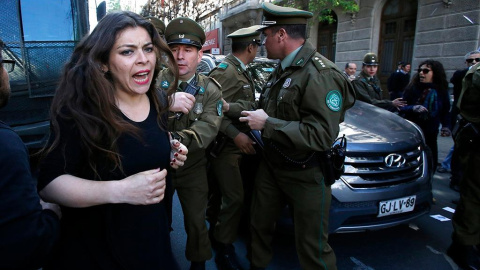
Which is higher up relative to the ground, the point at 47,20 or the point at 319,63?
the point at 47,20

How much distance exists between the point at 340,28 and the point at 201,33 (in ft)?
35.1

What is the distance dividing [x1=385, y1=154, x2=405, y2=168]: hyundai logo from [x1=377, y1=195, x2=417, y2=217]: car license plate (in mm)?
272

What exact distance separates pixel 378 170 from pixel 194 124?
4.98 feet

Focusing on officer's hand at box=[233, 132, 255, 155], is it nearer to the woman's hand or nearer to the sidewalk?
the woman's hand

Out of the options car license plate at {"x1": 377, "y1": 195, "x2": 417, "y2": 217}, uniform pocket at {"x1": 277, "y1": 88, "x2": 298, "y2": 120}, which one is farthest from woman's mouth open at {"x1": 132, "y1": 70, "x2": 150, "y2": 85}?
car license plate at {"x1": 377, "y1": 195, "x2": 417, "y2": 217}

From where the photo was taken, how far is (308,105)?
1.96m

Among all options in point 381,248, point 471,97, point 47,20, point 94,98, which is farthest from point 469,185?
point 47,20

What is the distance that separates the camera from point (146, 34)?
1.36 meters

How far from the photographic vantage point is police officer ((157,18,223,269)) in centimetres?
231

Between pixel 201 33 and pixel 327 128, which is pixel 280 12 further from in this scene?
pixel 327 128

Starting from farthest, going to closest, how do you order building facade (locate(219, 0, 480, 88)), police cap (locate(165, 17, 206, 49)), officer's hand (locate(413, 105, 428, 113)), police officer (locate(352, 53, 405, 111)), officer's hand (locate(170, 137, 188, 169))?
1. building facade (locate(219, 0, 480, 88))
2. police officer (locate(352, 53, 405, 111))
3. officer's hand (locate(413, 105, 428, 113))
4. police cap (locate(165, 17, 206, 49))
5. officer's hand (locate(170, 137, 188, 169))

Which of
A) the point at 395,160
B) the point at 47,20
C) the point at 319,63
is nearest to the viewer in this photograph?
the point at 319,63

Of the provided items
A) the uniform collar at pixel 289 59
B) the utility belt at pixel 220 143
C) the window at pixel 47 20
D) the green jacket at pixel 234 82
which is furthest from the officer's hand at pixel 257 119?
the window at pixel 47 20

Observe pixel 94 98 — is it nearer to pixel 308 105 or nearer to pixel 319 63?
pixel 308 105
